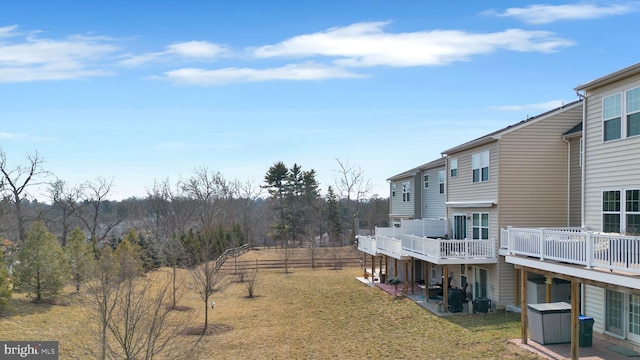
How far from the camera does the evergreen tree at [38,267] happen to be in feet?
75.6

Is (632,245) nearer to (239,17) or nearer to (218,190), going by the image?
(239,17)

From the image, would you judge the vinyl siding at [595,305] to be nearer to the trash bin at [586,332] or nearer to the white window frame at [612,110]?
the trash bin at [586,332]

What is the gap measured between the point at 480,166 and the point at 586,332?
360 inches

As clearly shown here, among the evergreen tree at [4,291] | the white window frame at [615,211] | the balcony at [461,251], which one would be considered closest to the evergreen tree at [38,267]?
the evergreen tree at [4,291]

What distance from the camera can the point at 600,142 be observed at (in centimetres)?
1497

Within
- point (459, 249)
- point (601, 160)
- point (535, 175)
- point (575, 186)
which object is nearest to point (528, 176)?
point (535, 175)

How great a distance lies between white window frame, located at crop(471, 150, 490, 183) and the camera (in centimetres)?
2120

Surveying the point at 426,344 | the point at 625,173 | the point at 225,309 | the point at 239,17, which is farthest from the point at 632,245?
the point at 225,309

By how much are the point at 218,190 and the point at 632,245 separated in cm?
6149

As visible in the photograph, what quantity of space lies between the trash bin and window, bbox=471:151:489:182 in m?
8.14

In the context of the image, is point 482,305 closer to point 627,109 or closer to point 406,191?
point 627,109

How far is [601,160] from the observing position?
14.9 m

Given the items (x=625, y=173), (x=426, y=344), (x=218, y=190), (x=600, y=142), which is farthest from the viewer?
(x=218, y=190)

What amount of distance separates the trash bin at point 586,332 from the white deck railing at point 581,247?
79.9 inches
